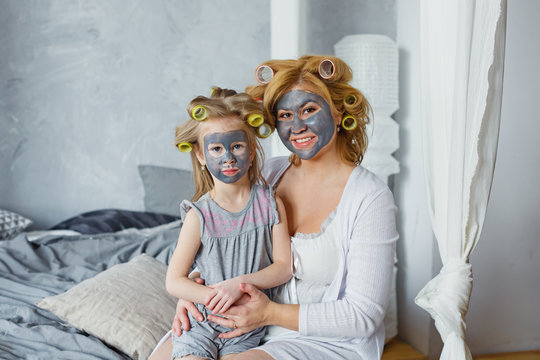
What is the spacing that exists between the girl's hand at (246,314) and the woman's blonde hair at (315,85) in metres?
0.49

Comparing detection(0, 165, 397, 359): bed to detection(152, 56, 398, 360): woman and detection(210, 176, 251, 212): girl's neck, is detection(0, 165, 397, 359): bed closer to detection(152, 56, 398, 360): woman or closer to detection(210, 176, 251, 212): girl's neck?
detection(152, 56, 398, 360): woman

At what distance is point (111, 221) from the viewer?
3.60m

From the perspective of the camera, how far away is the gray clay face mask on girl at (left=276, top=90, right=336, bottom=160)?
5.31 ft

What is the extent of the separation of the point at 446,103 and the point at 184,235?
32.9 inches

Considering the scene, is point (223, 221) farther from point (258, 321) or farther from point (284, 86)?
point (284, 86)

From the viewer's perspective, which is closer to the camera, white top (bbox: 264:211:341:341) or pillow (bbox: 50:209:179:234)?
white top (bbox: 264:211:341:341)

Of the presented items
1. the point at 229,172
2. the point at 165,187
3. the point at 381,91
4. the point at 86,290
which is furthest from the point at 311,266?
the point at 165,187

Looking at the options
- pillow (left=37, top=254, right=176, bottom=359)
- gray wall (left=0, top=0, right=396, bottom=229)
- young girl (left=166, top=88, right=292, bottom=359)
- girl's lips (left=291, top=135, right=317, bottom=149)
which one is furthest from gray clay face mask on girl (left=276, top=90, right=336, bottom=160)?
gray wall (left=0, top=0, right=396, bottom=229)

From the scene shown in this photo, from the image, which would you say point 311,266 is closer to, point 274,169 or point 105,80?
point 274,169

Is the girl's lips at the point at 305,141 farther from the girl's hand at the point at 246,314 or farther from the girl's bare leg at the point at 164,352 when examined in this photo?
the girl's bare leg at the point at 164,352

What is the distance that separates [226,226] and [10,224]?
7.82 feet

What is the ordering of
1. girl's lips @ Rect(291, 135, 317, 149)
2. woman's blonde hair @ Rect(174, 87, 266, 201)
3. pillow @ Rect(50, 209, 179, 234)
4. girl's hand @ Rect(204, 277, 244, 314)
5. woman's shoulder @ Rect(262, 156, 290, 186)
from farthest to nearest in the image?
pillow @ Rect(50, 209, 179, 234) < woman's shoulder @ Rect(262, 156, 290, 186) < girl's lips @ Rect(291, 135, 317, 149) < woman's blonde hair @ Rect(174, 87, 266, 201) < girl's hand @ Rect(204, 277, 244, 314)

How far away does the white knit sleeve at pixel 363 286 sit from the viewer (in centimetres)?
147

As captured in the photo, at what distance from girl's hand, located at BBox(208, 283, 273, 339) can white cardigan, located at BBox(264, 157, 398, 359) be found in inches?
4.0
